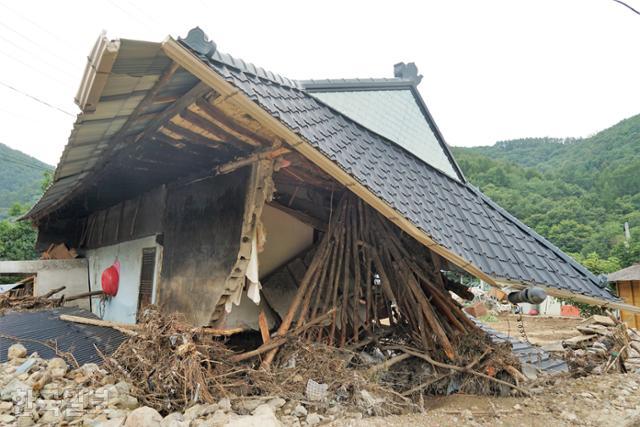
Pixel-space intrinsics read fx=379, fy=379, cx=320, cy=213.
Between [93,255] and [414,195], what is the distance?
10.1 meters

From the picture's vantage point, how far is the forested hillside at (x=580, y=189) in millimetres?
39875

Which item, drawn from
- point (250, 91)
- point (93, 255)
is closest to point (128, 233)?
point (93, 255)

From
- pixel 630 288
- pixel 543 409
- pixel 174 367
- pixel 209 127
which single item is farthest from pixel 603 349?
pixel 630 288

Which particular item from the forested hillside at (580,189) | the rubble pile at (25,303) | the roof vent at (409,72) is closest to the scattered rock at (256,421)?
the rubble pile at (25,303)

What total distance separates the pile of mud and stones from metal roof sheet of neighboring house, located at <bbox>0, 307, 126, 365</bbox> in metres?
0.60

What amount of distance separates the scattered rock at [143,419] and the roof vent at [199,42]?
288 cm

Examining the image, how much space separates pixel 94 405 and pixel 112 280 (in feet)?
19.8

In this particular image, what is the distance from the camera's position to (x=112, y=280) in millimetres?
8586

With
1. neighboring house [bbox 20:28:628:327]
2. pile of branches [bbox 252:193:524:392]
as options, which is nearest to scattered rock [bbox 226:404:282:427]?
neighboring house [bbox 20:28:628:327]

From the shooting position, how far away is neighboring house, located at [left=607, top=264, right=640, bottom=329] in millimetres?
16422

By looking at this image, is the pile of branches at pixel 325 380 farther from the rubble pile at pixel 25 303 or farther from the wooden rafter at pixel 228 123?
the rubble pile at pixel 25 303

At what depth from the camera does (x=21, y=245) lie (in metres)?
21.5

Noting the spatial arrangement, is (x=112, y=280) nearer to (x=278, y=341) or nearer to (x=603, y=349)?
(x=278, y=341)

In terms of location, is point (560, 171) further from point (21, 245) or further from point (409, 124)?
point (21, 245)
